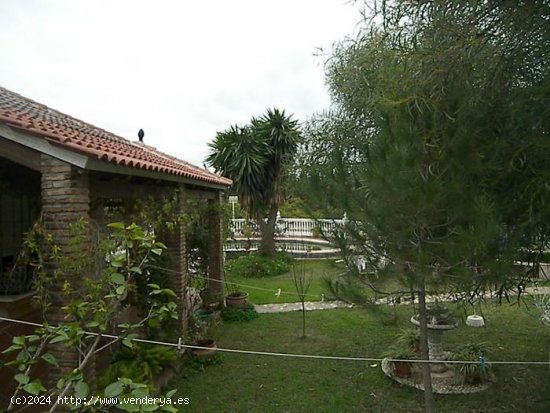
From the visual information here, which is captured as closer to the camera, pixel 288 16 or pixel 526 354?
pixel 288 16

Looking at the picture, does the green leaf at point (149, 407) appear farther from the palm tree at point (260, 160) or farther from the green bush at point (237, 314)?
the palm tree at point (260, 160)

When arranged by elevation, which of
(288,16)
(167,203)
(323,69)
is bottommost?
(167,203)

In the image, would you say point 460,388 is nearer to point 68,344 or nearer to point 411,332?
point 411,332

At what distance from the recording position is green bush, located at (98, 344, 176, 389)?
4824mm

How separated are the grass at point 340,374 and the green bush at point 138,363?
509 mm

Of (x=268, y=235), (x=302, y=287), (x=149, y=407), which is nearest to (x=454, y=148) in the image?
(x=149, y=407)

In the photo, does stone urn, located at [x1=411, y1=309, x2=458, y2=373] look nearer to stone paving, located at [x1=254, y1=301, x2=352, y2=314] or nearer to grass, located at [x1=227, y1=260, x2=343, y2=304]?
grass, located at [x1=227, y1=260, x2=343, y2=304]

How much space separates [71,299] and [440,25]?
172 inches

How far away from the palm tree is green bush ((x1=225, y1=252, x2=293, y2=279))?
78 centimetres

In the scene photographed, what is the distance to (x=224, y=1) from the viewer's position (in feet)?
21.6

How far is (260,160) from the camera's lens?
15.9 m

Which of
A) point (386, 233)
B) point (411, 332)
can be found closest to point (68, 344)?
point (386, 233)

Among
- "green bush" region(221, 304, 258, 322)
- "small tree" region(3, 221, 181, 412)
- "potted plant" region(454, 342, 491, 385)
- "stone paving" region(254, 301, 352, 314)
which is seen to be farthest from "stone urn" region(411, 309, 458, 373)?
"small tree" region(3, 221, 181, 412)

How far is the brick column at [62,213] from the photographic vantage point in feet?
12.4
